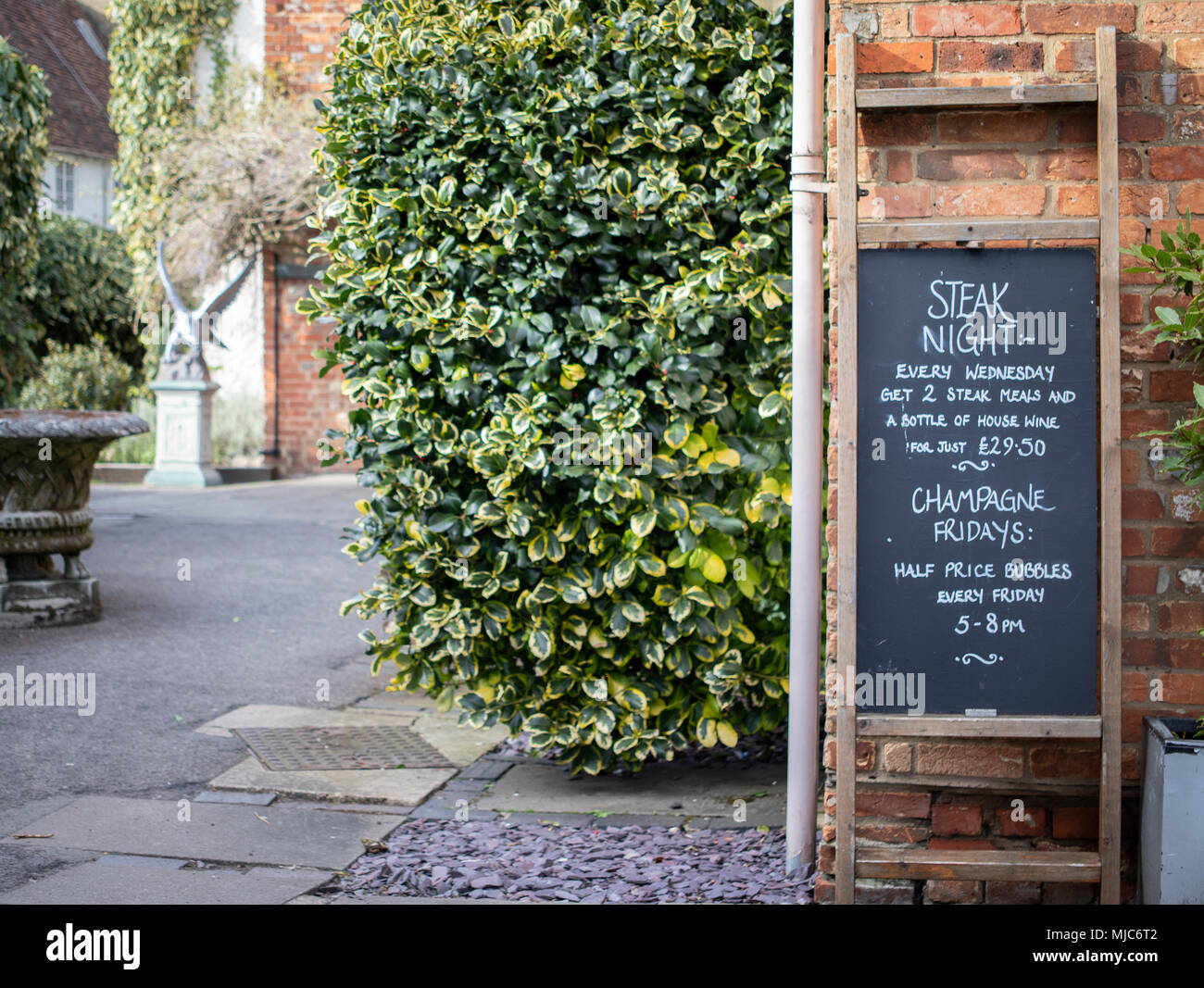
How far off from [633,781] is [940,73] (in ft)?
9.25

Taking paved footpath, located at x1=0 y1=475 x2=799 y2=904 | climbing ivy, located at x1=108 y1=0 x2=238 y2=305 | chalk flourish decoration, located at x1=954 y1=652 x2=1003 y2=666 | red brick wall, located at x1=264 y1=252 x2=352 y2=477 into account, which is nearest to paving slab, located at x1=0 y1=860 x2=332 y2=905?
paved footpath, located at x1=0 y1=475 x2=799 y2=904

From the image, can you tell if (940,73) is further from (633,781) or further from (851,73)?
(633,781)

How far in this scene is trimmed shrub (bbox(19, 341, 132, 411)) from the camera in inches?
688

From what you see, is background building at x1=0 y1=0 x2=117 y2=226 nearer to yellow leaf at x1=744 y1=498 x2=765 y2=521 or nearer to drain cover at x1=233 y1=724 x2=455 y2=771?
drain cover at x1=233 y1=724 x2=455 y2=771

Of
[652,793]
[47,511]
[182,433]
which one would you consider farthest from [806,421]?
[182,433]

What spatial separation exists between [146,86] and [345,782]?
14.5m

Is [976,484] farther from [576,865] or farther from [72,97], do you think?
[72,97]

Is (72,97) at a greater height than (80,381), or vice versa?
(72,97)

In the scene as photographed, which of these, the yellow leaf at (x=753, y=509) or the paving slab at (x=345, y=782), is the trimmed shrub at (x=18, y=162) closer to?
the paving slab at (x=345, y=782)

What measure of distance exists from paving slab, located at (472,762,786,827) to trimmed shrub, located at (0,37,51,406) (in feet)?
21.6

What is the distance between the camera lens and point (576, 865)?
154 inches

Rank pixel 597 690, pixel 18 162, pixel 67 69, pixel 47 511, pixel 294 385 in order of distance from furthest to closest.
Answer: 1. pixel 67 69
2. pixel 294 385
3. pixel 18 162
4. pixel 47 511
5. pixel 597 690

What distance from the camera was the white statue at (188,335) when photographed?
1494 cm

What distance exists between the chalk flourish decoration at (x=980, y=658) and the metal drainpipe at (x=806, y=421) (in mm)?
585
